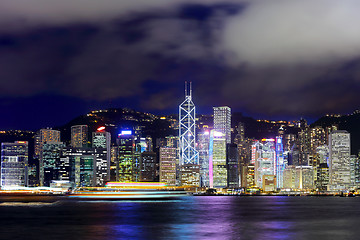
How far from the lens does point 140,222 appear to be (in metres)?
81.0

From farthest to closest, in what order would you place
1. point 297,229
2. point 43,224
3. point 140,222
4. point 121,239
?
point 140,222 < point 43,224 < point 297,229 < point 121,239

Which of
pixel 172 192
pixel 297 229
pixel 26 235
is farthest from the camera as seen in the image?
pixel 172 192

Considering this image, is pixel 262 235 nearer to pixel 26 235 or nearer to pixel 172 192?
pixel 26 235

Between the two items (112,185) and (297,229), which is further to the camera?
(112,185)

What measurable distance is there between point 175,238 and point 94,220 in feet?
96.8

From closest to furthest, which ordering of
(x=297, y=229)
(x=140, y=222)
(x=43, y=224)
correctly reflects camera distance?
(x=297, y=229) < (x=43, y=224) < (x=140, y=222)

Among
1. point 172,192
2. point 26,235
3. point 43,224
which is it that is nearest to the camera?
point 26,235

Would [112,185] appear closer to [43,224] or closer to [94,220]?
[94,220]

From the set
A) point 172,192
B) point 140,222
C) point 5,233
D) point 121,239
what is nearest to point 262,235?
point 121,239

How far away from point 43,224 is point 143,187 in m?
60.7

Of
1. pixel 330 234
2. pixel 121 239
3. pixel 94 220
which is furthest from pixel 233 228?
pixel 94 220

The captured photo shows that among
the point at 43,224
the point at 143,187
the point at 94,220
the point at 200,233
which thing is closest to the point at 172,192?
the point at 143,187

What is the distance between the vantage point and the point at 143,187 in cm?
13600

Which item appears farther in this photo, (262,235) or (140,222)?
(140,222)
